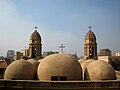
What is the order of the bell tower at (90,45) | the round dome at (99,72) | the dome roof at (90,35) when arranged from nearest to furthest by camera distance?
1. the round dome at (99,72)
2. the bell tower at (90,45)
3. the dome roof at (90,35)

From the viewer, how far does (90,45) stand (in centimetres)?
3369

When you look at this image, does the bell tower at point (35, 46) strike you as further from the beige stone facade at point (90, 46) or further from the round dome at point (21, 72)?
the round dome at point (21, 72)

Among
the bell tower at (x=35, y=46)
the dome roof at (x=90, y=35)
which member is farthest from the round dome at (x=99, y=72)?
the bell tower at (x=35, y=46)

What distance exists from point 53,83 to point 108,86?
359cm

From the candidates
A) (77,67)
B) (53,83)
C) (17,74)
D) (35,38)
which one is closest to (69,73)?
(77,67)

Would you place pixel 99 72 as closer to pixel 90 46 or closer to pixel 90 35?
pixel 90 46

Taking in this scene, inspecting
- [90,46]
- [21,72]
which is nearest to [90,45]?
[90,46]

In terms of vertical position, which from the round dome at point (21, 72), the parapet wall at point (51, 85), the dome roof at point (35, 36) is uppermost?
the dome roof at point (35, 36)

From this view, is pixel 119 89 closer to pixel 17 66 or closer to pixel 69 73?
pixel 69 73

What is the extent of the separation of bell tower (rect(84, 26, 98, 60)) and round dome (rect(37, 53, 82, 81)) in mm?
17981

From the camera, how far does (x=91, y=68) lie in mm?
15984

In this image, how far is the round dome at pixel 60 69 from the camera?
1517cm

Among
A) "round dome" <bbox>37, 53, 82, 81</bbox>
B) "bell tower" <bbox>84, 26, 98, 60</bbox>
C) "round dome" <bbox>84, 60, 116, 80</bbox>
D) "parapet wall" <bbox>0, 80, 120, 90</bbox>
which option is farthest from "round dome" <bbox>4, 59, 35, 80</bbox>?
"bell tower" <bbox>84, 26, 98, 60</bbox>

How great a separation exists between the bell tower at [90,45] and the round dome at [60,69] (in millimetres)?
17981
